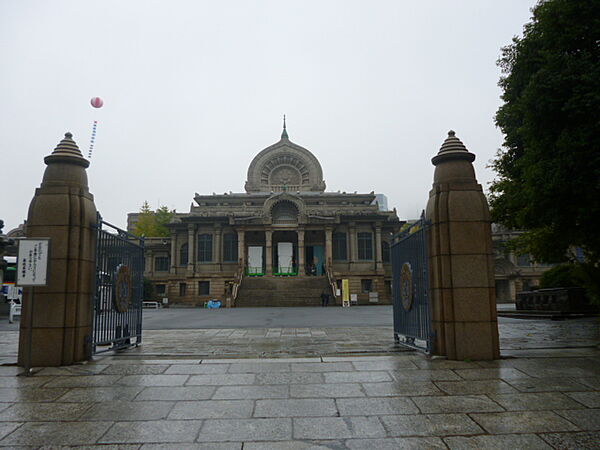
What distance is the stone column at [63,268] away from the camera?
26.1 ft

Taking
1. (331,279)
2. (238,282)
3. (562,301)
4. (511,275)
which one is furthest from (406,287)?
(511,275)

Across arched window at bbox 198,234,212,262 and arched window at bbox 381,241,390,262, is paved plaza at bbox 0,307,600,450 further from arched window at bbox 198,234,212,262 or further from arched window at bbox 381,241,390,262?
arched window at bbox 381,241,390,262

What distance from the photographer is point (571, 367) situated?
705 centimetres

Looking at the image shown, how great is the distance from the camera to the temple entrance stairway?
36.4m

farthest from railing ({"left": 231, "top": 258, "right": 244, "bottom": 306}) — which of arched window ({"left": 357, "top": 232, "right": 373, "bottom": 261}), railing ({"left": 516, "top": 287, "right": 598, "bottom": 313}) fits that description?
railing ({"left": 516, "top": 287, "right": 598, "bottom": 313})

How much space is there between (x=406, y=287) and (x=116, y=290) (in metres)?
5.82

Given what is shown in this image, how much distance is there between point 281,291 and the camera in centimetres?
3794

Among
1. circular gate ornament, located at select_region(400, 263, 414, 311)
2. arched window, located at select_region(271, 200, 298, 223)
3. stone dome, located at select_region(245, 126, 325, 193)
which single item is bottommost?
circular gate ornament, located at select_region(400, 263, 414, 311)

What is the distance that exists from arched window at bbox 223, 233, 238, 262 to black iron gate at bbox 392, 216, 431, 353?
3583 cm

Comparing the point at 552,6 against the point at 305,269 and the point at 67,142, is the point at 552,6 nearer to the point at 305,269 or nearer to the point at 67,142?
the point at 67,142

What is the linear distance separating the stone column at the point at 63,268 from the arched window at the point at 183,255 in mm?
39560

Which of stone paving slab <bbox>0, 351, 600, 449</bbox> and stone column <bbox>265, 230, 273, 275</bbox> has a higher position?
stone column <bbox>265, 230, 273, 275</bbox>

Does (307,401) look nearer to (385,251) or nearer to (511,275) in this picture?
(385,251)

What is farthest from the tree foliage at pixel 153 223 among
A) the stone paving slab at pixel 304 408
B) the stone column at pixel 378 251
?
the stone paving slab at pixel 304 408
